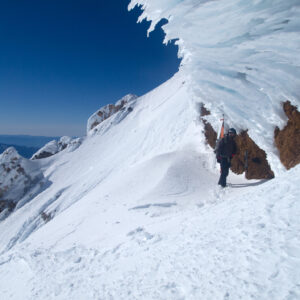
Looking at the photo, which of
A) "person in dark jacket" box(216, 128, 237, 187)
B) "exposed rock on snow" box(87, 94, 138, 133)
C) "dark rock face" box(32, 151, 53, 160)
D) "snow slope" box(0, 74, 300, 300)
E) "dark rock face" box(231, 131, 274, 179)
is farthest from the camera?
"exposed rock on snow" box(87, 94, 138, 133)

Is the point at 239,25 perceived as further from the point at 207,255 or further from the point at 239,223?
the point at 207,255

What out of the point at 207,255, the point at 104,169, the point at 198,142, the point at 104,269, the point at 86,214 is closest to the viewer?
the point at 207,255

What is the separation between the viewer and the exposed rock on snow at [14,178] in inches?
926

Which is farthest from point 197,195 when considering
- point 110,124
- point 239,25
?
point 110,124

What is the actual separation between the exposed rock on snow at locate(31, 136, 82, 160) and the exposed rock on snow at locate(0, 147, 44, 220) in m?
5.37

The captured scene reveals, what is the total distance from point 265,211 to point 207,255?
47.2 inches

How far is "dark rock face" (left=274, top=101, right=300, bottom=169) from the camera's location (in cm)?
520

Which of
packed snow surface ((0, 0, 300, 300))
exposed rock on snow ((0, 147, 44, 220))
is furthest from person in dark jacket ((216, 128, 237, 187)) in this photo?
exposed rock on snow ((0, 147, 44, 220))

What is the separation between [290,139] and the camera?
5391 millimetres

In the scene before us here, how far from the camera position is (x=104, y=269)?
11.5 feet

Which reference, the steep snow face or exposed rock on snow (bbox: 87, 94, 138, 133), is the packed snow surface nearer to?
the steep snow face

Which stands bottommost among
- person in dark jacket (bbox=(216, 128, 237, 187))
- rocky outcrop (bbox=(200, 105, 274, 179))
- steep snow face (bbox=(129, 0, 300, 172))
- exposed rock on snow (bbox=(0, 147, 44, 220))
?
exposed rock on snow (bbox=(0, 147, 44, 220))

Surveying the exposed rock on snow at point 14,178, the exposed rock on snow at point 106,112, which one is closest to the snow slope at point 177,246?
the exposed rock on snow at point 14,178

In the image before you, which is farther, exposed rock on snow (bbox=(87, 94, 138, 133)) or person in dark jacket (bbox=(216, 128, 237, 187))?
exposed rock on snow (bbox=(87, 94, 138, 133))
